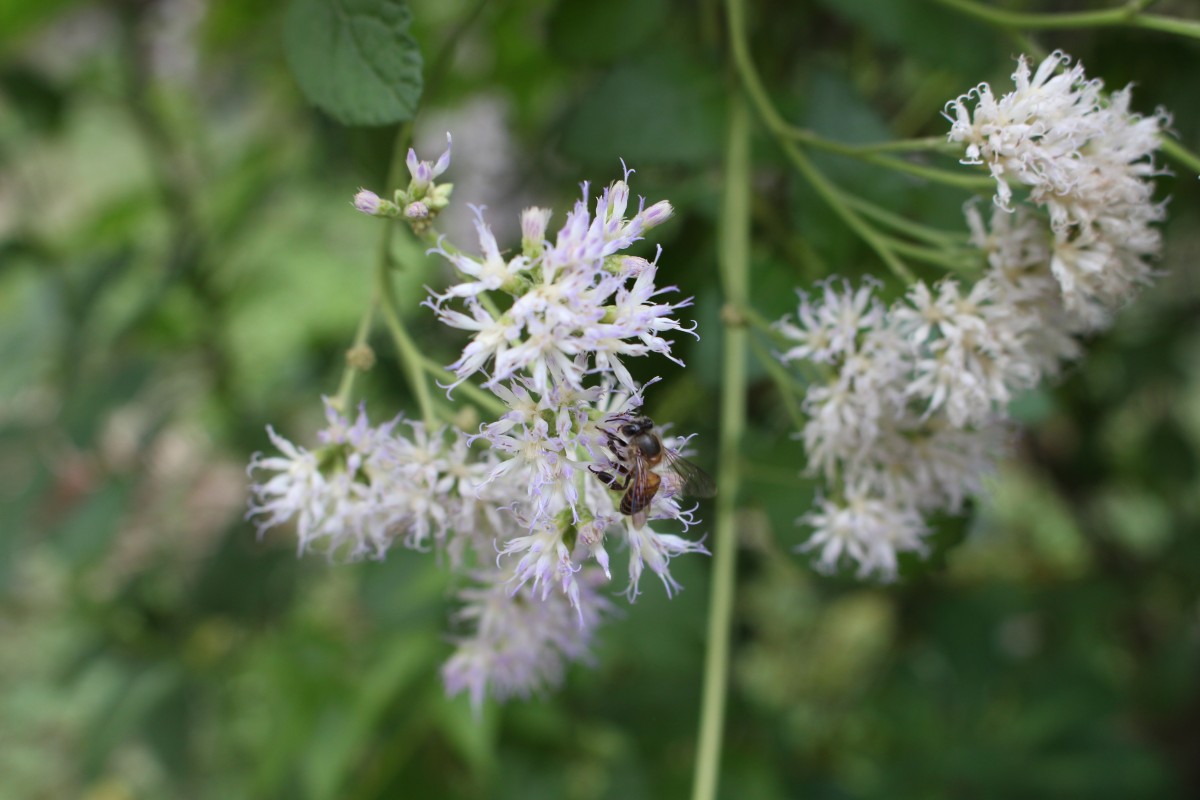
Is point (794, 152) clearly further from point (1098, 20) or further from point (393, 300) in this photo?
point (393, 300)

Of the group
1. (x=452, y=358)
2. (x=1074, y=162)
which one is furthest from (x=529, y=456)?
(x=452, y=358)

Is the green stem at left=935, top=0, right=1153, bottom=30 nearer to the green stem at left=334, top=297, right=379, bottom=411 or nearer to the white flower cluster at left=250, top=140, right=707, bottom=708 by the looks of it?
the white flower cluster at left=250, top=140, right=707, bottom=708

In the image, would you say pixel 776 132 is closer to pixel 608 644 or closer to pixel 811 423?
pixel 811 423

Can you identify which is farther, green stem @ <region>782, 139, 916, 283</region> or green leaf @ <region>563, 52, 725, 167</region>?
green leaf @ <region>563, 52, 725, 167</region>

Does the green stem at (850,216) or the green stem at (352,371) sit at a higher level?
the green stem at (850,216)

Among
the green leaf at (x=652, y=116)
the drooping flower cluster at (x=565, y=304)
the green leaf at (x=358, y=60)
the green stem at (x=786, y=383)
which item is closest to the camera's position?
the drooping flower cluster at (x=565, y=304)

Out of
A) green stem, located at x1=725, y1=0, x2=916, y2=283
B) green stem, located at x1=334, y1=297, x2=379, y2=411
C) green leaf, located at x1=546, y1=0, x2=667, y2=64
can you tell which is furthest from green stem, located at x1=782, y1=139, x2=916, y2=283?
green stem, located at x1=334, y1=297, x2=379, y2=411

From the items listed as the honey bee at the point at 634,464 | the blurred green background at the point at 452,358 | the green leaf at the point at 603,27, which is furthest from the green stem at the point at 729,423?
the honey bee at the point at 634,464

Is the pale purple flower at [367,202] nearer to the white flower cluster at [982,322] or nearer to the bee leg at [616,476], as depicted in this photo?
the bee leg at [616,476]
